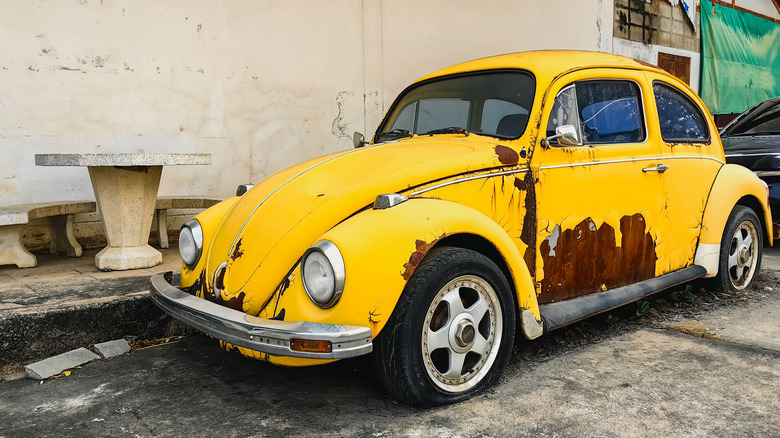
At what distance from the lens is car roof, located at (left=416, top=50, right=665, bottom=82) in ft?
11.0

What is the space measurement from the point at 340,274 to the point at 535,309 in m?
A: 1.05

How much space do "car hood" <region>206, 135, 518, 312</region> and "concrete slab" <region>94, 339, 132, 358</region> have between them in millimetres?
987

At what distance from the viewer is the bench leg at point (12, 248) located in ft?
14.9

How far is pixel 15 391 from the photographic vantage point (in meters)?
3.02

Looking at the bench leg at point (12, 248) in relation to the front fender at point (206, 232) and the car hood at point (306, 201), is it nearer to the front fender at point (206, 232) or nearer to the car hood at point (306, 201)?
the front fender at point (206, 232)

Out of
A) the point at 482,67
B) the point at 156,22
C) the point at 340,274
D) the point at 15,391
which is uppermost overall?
the point at 156,22

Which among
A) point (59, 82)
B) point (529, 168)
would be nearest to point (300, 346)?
point (529, 168)

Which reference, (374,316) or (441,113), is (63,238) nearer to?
(441,113)

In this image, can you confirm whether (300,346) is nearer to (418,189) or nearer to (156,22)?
(418,189)

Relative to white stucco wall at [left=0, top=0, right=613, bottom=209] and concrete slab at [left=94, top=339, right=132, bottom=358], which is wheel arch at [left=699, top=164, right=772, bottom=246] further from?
white stucco wall at [left=0, top=0, right=613, bottom=209]

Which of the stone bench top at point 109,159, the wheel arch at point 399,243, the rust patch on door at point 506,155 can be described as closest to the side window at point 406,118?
the rust patch on door at point 506,155

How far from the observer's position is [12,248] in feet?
15.1

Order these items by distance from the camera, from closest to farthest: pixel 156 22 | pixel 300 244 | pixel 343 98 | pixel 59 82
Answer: pixel 300 244, pixel 59 82, pixel 156 22, pixel 343 98

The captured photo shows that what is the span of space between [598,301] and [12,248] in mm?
4065
